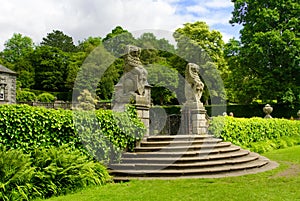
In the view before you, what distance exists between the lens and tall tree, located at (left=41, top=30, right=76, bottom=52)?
6022 cm

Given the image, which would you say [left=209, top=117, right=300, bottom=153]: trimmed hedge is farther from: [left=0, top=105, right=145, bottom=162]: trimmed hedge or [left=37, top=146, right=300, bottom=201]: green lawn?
[left=37, top=146, right=300, bottom=201]: green lawn

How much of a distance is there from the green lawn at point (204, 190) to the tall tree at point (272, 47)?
1802 cm

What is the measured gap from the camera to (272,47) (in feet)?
82.1

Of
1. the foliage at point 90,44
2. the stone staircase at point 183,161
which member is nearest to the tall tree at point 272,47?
the stone staircase at point 183,161

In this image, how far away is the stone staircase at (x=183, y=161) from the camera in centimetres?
880

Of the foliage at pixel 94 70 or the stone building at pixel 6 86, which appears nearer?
the stone building at pixel 6 86

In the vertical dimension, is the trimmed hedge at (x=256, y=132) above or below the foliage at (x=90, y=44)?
below

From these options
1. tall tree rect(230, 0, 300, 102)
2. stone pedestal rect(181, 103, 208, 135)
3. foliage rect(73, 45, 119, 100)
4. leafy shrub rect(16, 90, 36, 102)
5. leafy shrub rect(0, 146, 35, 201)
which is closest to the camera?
leafy shrub rect(0, 146, 35, 201)

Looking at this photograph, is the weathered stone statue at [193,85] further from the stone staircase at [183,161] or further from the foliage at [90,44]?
the foliage at [90,44]

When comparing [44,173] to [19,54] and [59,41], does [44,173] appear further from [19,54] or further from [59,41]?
[19,54]

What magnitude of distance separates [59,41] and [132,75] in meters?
53.8

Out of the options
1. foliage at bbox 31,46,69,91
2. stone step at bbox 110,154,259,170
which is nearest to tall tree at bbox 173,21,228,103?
foliage at bbox 31,46,69,91

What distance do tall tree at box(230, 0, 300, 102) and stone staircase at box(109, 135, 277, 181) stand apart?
1576cm

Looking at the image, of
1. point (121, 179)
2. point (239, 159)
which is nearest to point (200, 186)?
point (121, 179)
